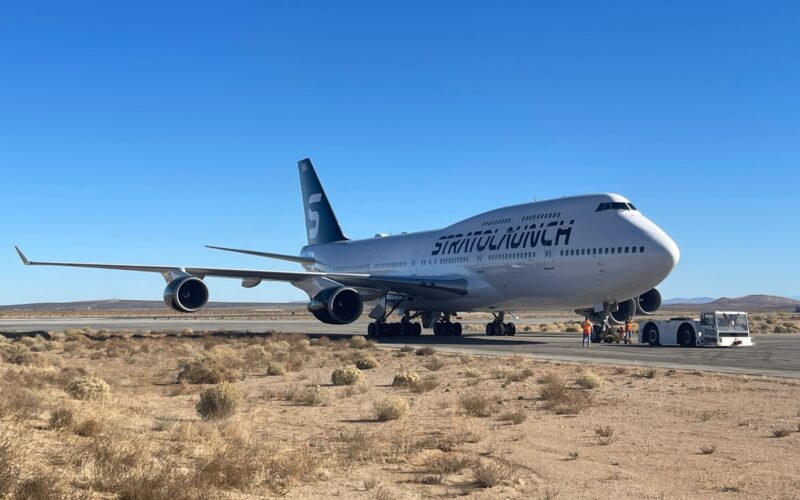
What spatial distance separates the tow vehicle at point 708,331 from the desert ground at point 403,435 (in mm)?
9925

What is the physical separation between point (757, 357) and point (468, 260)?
13.0m

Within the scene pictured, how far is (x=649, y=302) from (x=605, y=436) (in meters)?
23.5

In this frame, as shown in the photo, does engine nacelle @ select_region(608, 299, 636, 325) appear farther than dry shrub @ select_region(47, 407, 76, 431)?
Yes

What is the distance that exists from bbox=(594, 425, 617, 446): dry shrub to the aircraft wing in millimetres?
21709

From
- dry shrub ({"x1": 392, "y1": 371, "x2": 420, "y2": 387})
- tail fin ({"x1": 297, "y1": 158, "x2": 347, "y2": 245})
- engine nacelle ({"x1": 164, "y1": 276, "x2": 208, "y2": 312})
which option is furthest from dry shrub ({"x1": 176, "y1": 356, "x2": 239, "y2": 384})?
tail fin ({"x1": 297, "y1": 158, "x2": 347, "y2": 245})

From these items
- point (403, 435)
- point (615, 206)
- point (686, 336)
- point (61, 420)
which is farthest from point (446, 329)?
point (61, 420)

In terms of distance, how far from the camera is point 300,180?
48.1 metres

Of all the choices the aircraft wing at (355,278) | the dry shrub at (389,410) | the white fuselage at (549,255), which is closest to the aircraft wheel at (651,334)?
the white fuselage at (549,255)

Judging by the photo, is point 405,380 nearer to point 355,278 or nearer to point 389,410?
point 389,410

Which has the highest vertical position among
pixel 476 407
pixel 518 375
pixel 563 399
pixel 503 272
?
pixel 503 272

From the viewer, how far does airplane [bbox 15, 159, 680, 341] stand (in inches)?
996

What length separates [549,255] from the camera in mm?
27109

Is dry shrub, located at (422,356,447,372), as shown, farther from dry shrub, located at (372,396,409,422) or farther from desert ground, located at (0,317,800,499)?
dry shrub, located at (372,396,409,422)

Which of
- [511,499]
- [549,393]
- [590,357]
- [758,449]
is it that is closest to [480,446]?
[511,499]
